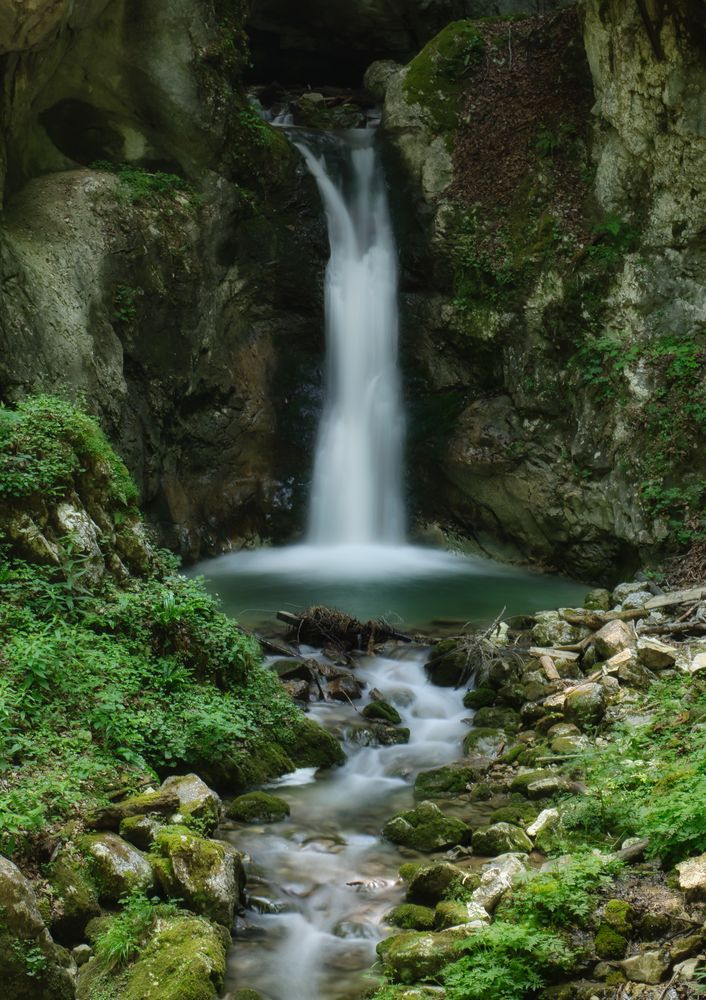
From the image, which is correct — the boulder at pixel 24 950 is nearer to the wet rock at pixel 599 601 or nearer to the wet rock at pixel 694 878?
the wet rock at pixel 694 878

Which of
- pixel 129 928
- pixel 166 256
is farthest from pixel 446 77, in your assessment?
pixel 129 928

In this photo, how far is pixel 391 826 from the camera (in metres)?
5.56

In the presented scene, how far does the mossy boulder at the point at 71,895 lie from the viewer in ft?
13.4

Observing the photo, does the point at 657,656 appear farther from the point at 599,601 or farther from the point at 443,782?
the point at 599,601

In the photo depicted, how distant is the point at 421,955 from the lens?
399 centimetres

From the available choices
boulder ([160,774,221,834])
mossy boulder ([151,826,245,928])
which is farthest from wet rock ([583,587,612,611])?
mossy boulder ([151,826,245,928])

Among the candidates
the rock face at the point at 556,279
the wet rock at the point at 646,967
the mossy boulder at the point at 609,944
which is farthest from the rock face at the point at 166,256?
the wet rock at the point at 646,967

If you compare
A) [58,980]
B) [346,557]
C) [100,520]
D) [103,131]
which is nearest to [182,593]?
[100,520]

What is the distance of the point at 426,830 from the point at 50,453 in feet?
12.2

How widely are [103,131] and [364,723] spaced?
8.75m

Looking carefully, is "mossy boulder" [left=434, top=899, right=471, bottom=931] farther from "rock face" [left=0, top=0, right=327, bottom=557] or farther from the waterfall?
the waterfall

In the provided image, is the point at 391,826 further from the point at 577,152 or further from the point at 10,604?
the point at 577,152

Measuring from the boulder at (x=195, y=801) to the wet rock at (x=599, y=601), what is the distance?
5.86 meters

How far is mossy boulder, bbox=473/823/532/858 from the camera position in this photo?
16.5 feet
